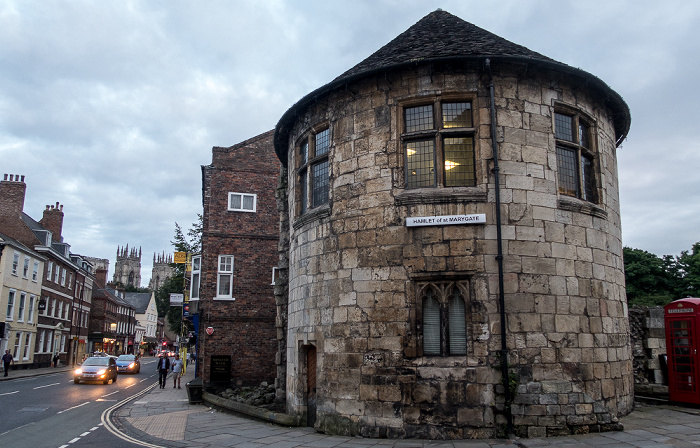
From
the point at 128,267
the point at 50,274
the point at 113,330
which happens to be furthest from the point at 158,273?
the point at 50,274

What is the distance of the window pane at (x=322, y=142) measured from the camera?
12096mm

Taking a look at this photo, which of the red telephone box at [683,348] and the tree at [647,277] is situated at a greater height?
the tree at [647,277]

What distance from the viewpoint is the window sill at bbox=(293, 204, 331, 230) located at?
11.4 metres

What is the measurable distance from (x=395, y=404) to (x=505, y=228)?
12.5 feet

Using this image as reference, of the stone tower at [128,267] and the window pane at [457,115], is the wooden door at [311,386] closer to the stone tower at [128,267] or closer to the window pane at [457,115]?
the window pane at [457,115]

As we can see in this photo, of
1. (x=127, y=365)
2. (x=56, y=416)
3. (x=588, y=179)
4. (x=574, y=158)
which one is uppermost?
(x=574, y=158)

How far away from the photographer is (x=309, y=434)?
10375 mm

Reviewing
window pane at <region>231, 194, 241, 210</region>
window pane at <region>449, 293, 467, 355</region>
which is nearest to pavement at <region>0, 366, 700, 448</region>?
window pane at <region>449, 293, 467, 355</region>

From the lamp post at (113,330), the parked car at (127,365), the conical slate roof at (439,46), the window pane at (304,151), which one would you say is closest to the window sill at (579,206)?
the conical slate roof at (439,46)

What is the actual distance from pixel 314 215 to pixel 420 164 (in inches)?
105

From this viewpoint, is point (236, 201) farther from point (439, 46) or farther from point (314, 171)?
point (439, 46)

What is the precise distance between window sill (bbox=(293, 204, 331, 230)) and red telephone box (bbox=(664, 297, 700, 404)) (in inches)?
313

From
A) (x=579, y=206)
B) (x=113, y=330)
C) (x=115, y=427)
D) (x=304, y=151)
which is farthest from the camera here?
(x=113, y=330)

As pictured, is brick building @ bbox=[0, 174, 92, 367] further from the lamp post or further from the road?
the road
